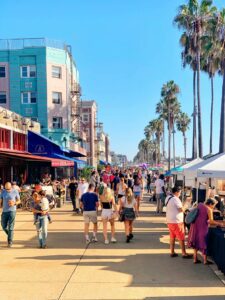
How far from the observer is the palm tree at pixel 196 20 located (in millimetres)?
36156

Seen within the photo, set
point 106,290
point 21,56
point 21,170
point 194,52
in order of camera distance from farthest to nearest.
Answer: point 21,56
point 194,52
point 21,170
point 106,290

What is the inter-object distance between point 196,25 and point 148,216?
75.8 ft

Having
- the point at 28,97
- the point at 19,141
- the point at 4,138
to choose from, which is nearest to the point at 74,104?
the point at 28,97

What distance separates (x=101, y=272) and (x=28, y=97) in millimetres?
36571

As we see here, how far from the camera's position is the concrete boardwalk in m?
7.27

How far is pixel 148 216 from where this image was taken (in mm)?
18547

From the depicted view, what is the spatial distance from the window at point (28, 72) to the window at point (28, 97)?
1.72 m

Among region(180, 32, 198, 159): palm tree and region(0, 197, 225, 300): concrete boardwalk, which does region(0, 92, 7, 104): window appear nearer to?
region(180, 32, 198, 159): palm tree

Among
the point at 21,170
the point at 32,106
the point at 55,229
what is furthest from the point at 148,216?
the point at 32,106

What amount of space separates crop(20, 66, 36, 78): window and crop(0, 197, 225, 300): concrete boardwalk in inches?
1255

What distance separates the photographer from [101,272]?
28.5 ft

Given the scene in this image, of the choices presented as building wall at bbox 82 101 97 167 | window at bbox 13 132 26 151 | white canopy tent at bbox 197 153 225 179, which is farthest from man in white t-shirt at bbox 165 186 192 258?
building wall at bbox 82 101 97 167

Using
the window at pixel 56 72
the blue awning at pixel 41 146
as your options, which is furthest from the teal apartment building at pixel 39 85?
the blue awning at pixel 41 146

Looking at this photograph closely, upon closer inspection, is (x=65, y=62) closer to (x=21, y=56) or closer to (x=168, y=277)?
(x=21, y=56)
